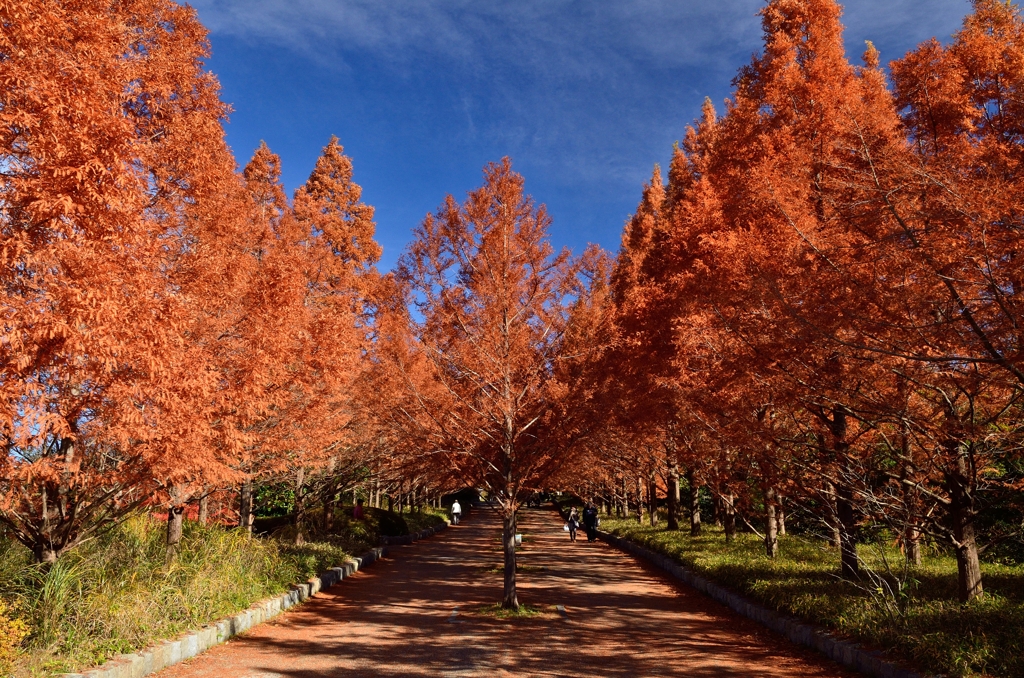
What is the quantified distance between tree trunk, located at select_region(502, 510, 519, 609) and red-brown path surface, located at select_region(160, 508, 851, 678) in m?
0.44

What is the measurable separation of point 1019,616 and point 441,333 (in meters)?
9.14

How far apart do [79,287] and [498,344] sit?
25.0ft

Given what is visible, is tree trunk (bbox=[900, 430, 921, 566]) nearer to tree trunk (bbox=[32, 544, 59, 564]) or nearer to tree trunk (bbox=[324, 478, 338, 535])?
tree trunk (bbox=[32, 544, 59, 564])

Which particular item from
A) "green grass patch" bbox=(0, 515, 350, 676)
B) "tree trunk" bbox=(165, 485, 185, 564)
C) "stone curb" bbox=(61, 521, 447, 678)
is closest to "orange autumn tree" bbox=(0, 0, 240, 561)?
"green grass patch" bbox=(0, 515, 350, 676)

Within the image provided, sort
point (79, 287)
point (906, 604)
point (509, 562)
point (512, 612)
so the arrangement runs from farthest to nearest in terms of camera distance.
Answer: point (509, 562)
point (512, 612)
point (906, 604)
point (79, 287)

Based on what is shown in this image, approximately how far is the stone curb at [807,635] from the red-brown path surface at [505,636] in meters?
0.16

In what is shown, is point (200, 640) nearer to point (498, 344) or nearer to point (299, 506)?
point (498, 344)

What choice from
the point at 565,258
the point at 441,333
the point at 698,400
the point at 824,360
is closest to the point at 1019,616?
the point at 824,360

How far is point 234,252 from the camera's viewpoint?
364 inches

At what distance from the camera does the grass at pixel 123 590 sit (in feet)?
21.0

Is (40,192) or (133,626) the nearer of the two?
(40,192)

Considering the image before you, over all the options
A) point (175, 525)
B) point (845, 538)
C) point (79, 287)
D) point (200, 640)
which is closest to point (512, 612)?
point (200, 640)

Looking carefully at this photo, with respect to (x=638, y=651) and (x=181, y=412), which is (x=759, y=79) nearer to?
(x=638, y=651)

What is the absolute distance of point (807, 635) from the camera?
27.5 ft
